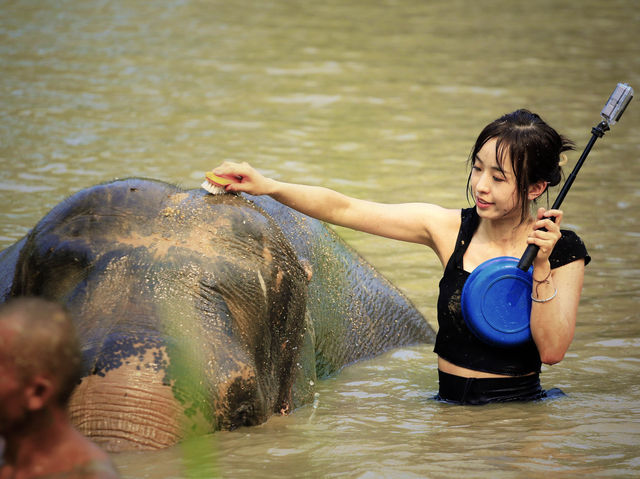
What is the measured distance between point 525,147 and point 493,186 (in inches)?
7.9

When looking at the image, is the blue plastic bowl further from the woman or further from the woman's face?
the woman's face

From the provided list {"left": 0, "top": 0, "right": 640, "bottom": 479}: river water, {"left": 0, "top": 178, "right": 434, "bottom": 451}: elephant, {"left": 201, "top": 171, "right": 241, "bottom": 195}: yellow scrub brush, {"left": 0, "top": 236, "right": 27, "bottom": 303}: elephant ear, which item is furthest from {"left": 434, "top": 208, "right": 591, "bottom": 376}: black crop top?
{"left": 0, "top": 236, "right": 27, "bottom": 303}: elephant ear

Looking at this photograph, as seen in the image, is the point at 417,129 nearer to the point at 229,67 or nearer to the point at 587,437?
the point at 229,67

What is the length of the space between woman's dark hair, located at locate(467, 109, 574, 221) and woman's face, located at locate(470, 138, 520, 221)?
0.07 feet

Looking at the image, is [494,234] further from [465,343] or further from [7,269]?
[7,269]

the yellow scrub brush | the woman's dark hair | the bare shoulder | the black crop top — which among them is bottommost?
the black crop top

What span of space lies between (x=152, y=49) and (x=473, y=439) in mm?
11670

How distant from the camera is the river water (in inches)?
152

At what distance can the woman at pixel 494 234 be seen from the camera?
4199mm

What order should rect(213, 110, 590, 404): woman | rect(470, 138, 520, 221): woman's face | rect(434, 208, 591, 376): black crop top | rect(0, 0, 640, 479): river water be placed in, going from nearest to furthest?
1. rect(0, 0, 640, 479): river water
2. rect(213, 110, 590, 404): woman
3. rect(470, 138, 520, 221): woman's face
4. rect(434, 208, 591, 376): black crop top

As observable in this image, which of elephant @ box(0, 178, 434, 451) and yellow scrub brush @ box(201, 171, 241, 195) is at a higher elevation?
yellow scrub brush @ box(201, 171, 241, 195)

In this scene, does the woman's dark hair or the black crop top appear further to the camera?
the black crop top

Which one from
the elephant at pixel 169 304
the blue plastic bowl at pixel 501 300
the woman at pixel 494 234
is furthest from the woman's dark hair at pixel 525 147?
the elephant at pixel 169 304

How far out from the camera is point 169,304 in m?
3.55
